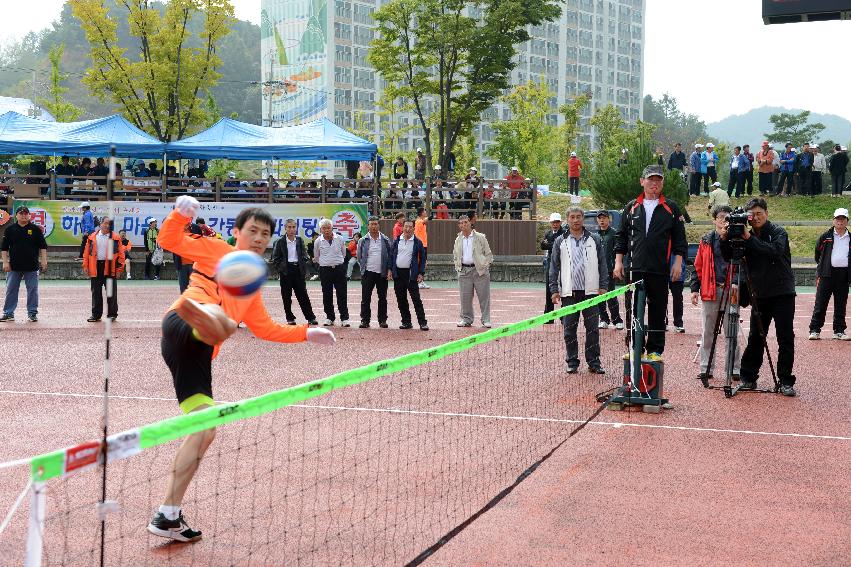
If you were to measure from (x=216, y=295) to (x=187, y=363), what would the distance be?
420 millimetres

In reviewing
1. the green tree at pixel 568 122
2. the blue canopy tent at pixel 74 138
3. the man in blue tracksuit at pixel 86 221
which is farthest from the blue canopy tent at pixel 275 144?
the green tree at pixel 568 122

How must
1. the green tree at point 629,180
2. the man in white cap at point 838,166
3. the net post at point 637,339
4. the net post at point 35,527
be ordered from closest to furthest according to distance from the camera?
the net post at point 35,527 → the net post at point 637,339 → the green tree at point 629,180 → the man in white cap at point 838,166

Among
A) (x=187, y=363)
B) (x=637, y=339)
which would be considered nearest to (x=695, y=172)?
(x=637, y=339)

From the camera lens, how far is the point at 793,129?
361 feet

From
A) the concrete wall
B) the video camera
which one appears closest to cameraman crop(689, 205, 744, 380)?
the video camera

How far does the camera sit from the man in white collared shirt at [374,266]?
18391 mm

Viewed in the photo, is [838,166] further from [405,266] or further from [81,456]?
[81,456]

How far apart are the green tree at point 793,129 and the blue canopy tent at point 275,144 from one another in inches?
3297

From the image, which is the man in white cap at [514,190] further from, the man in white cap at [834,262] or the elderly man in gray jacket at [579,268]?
the elderly man in gray jacket at [579,268]

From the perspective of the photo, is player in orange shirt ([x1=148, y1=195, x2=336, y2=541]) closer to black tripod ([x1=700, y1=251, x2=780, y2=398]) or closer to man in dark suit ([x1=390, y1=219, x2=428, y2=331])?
black tripod ([x1=700, y1=251, x2=780, y2=398])

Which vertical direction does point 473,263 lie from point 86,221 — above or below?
below

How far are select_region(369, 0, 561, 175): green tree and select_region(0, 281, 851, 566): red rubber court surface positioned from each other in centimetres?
2651

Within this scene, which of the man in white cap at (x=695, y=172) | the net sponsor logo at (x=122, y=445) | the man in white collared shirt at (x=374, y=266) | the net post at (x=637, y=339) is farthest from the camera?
the man in white cap at (x=695, y=172)

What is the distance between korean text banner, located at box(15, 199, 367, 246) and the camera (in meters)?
31.3
